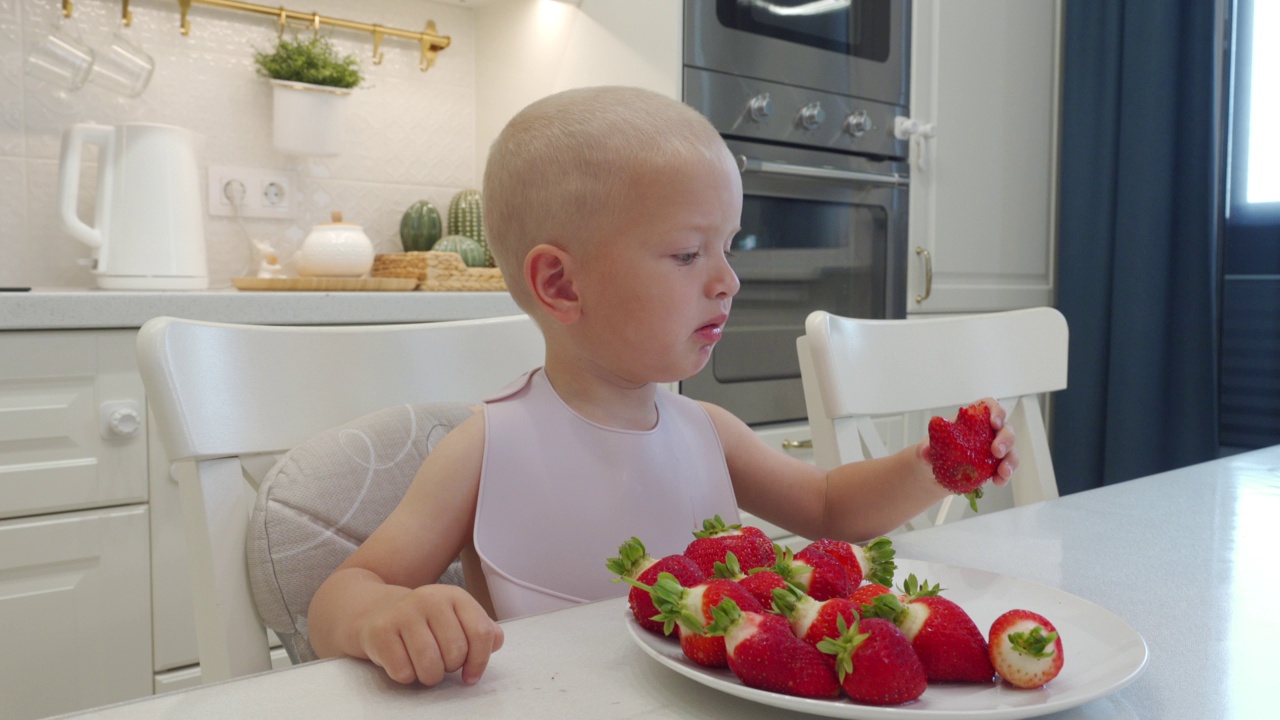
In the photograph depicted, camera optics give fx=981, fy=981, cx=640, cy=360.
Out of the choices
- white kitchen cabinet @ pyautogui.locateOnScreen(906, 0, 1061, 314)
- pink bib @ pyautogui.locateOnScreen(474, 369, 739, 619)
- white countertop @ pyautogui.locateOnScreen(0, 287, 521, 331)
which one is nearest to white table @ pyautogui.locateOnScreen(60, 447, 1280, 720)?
pink bib @ pyautogui.locateOnScreen(474, 369, 739, 619)

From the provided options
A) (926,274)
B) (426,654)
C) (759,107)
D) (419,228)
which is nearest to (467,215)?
(419,228)

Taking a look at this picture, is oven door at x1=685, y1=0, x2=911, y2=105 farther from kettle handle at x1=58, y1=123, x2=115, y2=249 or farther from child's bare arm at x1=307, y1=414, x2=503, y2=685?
child's bare arm at x1=307, y1=414, x2=503, y2=685

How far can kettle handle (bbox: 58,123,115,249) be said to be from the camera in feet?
5.17

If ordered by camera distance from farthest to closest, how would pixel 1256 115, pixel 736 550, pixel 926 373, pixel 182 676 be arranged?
1. pixel 1256 115
2. pixel 182 676
3. pixel 926 373
4. pixel 736 550

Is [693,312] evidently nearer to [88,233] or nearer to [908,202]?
[88,233]

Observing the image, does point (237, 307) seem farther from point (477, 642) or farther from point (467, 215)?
point (477, 642)

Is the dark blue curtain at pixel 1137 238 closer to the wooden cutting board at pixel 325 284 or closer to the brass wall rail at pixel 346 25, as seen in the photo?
the brass wall rail at pixel 346 25

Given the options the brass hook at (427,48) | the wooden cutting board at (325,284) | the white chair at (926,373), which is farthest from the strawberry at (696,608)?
the brass hook at (427,48)

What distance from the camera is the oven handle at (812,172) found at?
1.91m

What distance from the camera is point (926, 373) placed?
1013 millimetres

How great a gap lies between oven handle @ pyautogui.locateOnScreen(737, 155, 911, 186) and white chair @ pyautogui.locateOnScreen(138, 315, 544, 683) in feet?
3.99

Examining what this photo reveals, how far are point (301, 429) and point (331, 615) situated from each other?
193 mm

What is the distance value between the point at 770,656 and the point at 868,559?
13 centimetres

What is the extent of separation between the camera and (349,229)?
184cm
